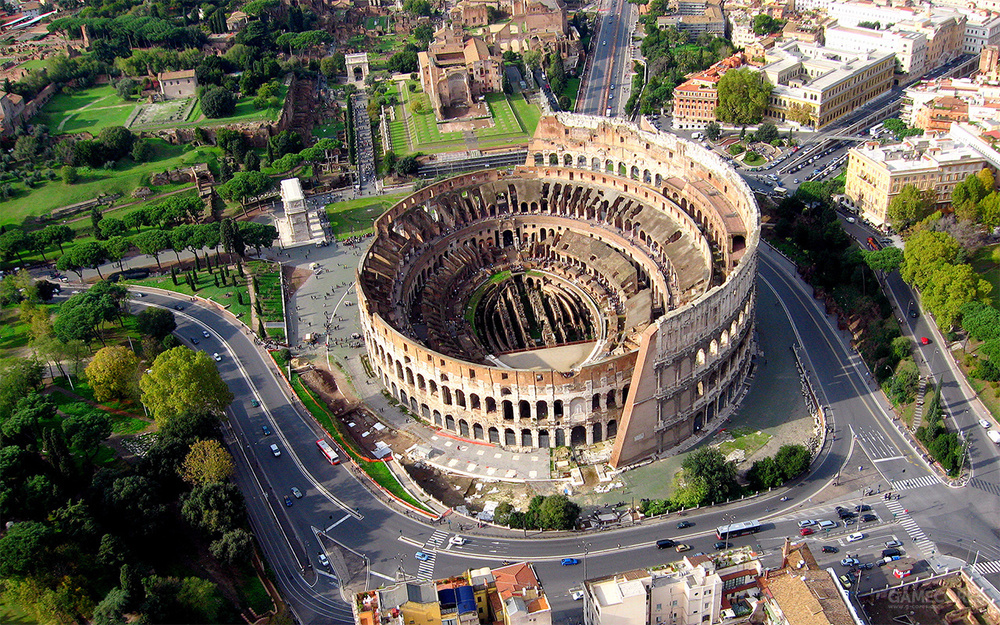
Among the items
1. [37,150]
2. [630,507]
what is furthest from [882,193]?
[37,150]

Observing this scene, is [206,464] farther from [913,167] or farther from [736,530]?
[913,167]

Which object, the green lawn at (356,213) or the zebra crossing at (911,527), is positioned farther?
the green lawn at (356,213)

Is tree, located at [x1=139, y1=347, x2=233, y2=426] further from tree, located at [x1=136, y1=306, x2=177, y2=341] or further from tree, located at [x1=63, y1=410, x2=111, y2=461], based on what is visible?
tree, located at [x1=136, y1=306, x2=177, y2=341]

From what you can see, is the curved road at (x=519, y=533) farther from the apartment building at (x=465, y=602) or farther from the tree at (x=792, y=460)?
the apartment building at (x=465, y=602)

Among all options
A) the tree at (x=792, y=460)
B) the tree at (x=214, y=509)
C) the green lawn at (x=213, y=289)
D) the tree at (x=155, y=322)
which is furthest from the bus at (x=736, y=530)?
the tree at (x=155, y=322)

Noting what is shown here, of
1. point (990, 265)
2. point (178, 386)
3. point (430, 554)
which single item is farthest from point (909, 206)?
point (178, 386)

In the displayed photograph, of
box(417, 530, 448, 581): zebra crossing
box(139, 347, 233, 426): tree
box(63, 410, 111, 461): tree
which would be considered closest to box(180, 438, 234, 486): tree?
box(139, 347, 233, 426): tree
